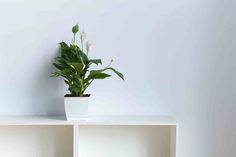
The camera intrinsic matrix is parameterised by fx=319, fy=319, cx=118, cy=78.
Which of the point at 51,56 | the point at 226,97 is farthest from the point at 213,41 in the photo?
the point at 51,56

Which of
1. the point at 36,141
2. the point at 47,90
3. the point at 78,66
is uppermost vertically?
the point at 78,66

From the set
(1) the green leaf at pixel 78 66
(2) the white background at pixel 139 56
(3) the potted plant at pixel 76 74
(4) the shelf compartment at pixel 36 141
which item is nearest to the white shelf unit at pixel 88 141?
(4) the shelf compartment at pixel 36 141

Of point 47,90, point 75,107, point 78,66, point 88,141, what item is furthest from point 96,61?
point 88,141

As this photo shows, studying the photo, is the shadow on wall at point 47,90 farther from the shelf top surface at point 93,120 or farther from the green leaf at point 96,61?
the green leaf at point 96,61

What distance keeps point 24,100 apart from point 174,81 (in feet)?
2.97

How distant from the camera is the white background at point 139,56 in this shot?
1886 millimetres

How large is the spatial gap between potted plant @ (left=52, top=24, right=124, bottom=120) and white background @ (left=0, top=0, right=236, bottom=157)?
0.47 feet

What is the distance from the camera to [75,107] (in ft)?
5.63

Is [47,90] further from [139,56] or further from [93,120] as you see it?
[139,56]

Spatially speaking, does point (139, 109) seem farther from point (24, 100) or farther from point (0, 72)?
point (0, 72)

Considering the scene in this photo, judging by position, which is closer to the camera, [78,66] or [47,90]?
[78,66]

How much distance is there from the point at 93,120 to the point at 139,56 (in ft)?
1.55

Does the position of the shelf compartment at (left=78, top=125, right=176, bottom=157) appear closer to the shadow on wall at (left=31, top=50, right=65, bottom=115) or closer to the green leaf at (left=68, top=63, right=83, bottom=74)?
the shadow on wall at (left=31, top=50, right=65, bottom=115)

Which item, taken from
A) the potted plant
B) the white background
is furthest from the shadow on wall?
the potted plant
